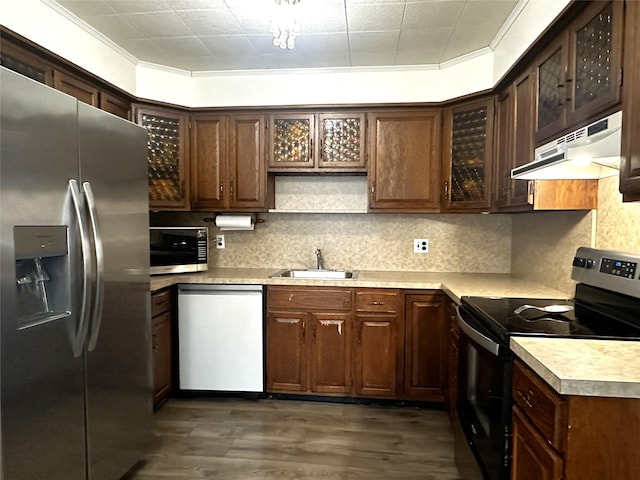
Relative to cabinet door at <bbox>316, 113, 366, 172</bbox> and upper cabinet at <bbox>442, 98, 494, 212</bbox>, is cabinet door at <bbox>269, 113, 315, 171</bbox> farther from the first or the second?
upper cabinet at <bbox>442, 98, 494, 212</bbox>

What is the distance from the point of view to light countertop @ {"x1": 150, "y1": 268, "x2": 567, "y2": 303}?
99.7 inches

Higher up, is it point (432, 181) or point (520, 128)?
point (520, 128)

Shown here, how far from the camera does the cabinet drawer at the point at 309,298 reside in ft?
9.73

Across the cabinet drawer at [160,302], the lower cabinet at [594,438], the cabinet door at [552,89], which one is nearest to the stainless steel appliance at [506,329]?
the lower cabinet at [594,438]

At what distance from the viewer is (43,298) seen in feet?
5.34

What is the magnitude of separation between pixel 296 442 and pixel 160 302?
1.28 metres

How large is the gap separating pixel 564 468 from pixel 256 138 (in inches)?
108

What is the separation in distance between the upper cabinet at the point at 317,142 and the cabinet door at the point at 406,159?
0.39 feet

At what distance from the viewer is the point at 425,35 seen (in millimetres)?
2654

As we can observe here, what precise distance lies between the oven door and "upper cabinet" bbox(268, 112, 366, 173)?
59.8 inches

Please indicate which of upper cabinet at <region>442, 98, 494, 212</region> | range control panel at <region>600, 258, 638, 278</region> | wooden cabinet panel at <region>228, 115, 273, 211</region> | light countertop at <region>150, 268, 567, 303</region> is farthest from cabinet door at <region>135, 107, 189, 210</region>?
A: range control panel at <region>600, 258, 638, 278</region>

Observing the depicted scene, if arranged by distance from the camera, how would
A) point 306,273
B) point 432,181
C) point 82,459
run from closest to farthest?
1. point 82,459
2. point 432,181
3. point 306,273

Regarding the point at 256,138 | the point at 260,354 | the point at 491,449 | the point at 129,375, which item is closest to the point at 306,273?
the point at 260,354

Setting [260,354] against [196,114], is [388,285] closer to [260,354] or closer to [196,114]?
[260,354]
